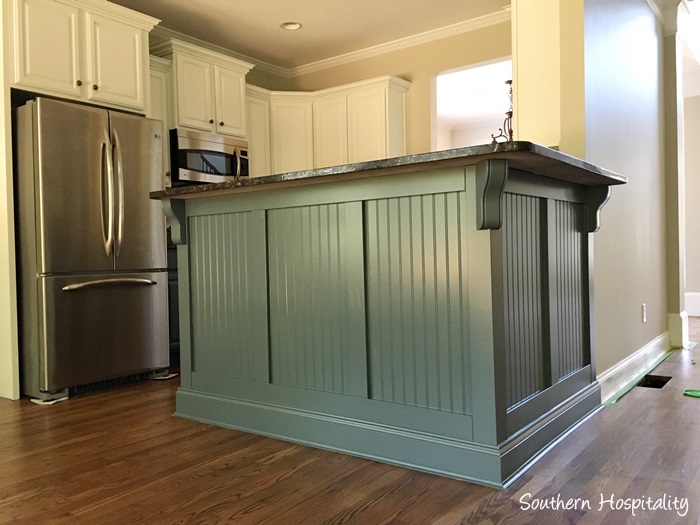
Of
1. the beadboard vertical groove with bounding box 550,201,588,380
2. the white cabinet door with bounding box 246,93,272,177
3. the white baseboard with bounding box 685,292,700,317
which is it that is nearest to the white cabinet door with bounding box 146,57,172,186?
the white cabinet door with bounding box 246,93,272,177

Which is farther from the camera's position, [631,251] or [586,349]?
[631,251]

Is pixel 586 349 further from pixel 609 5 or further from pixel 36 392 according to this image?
pixel 36 392

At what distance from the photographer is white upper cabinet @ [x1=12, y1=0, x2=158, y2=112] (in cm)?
323

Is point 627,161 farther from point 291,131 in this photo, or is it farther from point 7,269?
point 7,269

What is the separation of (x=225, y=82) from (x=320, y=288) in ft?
10.1

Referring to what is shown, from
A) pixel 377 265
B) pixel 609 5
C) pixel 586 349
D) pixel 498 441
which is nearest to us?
pixel 498 441

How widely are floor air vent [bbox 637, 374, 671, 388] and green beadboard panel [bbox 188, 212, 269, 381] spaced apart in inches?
86.8

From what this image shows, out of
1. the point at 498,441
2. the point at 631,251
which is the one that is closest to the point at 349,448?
the point at 498,441

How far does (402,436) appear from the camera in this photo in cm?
202

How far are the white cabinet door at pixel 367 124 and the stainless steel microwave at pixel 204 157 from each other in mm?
1050

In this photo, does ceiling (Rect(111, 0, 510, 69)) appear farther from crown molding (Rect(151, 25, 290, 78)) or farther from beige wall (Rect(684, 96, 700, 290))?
beige wall (Rect(684, 96, 700, 290))

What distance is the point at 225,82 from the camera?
4773mm

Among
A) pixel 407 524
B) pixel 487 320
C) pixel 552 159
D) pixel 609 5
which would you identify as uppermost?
pixel 609 5

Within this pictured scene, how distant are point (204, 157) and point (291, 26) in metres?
1.35
